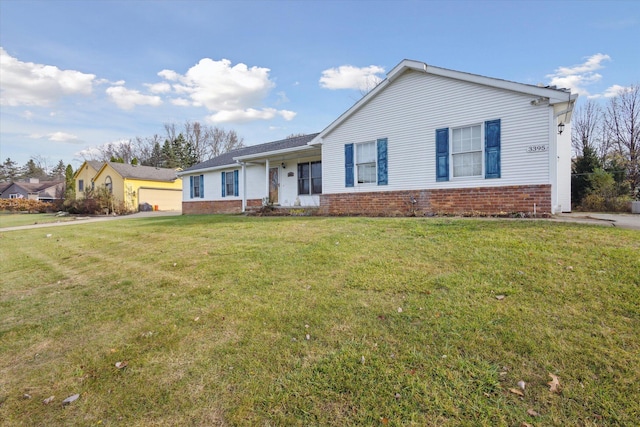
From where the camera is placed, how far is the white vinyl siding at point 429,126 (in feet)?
28.1

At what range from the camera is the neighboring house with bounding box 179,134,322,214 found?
586 inches

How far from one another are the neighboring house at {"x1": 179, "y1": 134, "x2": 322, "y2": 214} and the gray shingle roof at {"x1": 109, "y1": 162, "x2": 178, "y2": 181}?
11436mm

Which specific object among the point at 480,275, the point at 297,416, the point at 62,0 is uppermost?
the point at 62,0

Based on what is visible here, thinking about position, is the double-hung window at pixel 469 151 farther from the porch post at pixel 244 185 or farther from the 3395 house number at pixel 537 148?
the porch post at pixel 244 185

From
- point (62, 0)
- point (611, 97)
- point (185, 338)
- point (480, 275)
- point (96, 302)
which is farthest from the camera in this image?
point (611, 97)

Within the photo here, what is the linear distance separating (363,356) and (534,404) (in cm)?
126

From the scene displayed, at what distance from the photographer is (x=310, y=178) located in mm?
14992

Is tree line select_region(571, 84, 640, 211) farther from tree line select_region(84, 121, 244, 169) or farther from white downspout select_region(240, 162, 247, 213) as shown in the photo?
tree line select_region(84, 121, 244, 169)

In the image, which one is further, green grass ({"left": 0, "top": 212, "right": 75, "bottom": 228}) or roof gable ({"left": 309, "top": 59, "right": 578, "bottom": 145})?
green grass ({"left": 0, "top": 212, "right": 75, "bottom": 228})

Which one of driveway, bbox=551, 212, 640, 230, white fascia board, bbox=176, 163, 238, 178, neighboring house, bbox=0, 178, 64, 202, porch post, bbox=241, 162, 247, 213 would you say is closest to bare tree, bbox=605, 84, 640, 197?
driveway, bbox=551, 212, 640, 230

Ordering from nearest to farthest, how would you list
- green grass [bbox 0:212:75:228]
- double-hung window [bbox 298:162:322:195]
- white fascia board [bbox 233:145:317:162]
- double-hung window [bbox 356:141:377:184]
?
double-hung window [bbox 356:141:377:184] < white fascia board [bbox 233:145:317:162] < double-hung window [bbox 298:162:322:195] < green grass [bbox 0:212:75:228]

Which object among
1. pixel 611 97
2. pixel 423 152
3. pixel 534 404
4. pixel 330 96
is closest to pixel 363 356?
pixel 534 404

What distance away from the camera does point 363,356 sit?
2.72 metres

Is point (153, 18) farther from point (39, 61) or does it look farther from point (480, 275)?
point (480, 275)
